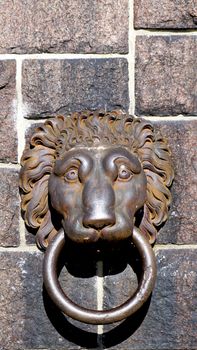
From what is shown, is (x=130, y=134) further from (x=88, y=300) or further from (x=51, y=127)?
(x=88, y=300)

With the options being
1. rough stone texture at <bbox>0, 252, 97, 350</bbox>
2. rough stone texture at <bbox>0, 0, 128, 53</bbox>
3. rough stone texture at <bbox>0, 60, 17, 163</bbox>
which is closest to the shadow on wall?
rough stone texture at <bbox>0, 252, 97, 350</bbox>

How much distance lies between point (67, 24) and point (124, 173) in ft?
1.09

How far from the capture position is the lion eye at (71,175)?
5.47 feet

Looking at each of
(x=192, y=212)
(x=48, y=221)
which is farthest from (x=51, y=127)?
(x=192, y=212)

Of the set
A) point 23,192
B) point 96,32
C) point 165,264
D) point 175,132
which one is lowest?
point 165,264

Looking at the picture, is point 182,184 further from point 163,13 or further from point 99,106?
point 163,13

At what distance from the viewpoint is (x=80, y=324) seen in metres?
1.78

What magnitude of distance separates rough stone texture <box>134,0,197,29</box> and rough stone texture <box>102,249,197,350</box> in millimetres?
479

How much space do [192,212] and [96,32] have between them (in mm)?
429

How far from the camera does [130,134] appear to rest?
5.64ft

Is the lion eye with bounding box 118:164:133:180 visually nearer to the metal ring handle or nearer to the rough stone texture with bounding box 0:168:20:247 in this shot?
the metal ring handle

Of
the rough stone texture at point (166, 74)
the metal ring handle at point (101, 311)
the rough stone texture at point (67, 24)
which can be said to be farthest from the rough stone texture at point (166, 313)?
the rough stone texture at point (67, 24)

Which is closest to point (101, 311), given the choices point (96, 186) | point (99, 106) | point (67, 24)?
point (96, 186)

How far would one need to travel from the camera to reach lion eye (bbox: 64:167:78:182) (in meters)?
1.67
